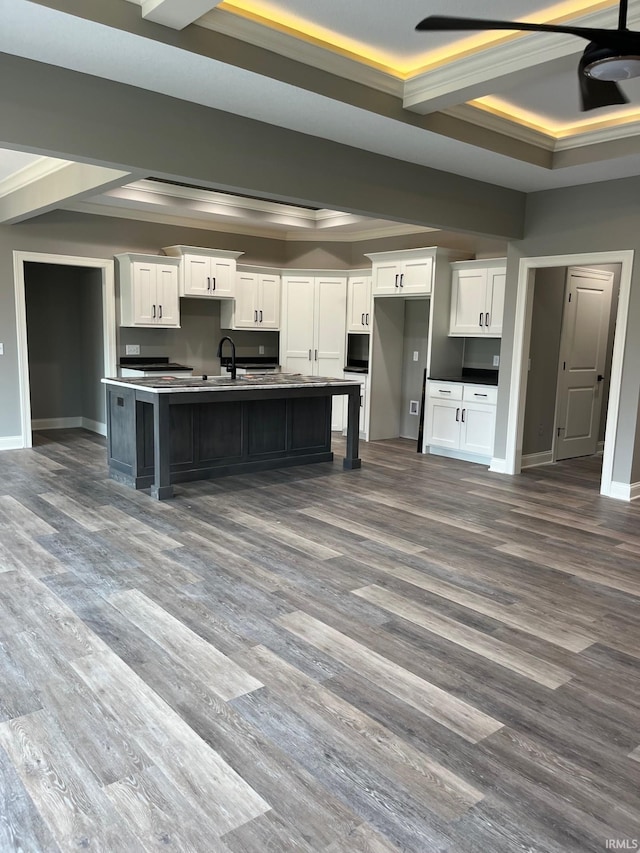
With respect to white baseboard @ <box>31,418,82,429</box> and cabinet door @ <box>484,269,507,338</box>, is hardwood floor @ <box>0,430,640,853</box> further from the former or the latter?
white baseboard @ <box>31,418,82,429</box>

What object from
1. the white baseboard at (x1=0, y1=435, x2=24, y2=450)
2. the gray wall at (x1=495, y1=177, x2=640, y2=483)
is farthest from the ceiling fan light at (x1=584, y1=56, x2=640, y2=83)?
the white baseboard at (x1=0, y1=435, x2=24, y2=450)

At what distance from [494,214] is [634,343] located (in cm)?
169

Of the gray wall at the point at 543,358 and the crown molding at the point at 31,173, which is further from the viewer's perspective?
the gray wall at the point at 543,358

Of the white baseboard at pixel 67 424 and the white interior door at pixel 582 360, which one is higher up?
the white interior door at pixel 582 360

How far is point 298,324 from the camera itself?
848 cm

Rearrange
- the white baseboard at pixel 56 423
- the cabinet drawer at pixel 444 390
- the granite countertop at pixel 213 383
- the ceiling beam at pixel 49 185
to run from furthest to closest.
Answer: the white baseboard at pixel 56 423 → the cabinet drawer at pixel 444 390 → the granite countertop at pixel 213 383 → the ceiling beam at pixel 49 185

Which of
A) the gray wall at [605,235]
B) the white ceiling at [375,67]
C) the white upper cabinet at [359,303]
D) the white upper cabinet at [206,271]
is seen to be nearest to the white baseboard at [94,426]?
the white upper cabinet at [206,271]

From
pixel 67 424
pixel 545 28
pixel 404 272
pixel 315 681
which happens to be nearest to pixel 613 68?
pixel 545 28

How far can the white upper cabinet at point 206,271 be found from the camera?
7.59m

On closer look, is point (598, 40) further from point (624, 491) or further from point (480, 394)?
point (480, 394)

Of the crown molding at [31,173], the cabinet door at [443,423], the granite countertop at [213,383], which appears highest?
the crown molding at [31,173]

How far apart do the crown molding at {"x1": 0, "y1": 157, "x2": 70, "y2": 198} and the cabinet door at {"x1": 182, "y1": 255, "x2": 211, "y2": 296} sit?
6.52 feet

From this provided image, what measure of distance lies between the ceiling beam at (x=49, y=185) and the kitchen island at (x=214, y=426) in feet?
5.18

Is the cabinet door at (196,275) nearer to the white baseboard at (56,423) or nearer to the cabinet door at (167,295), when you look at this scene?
the cabinet door at (167,295)
